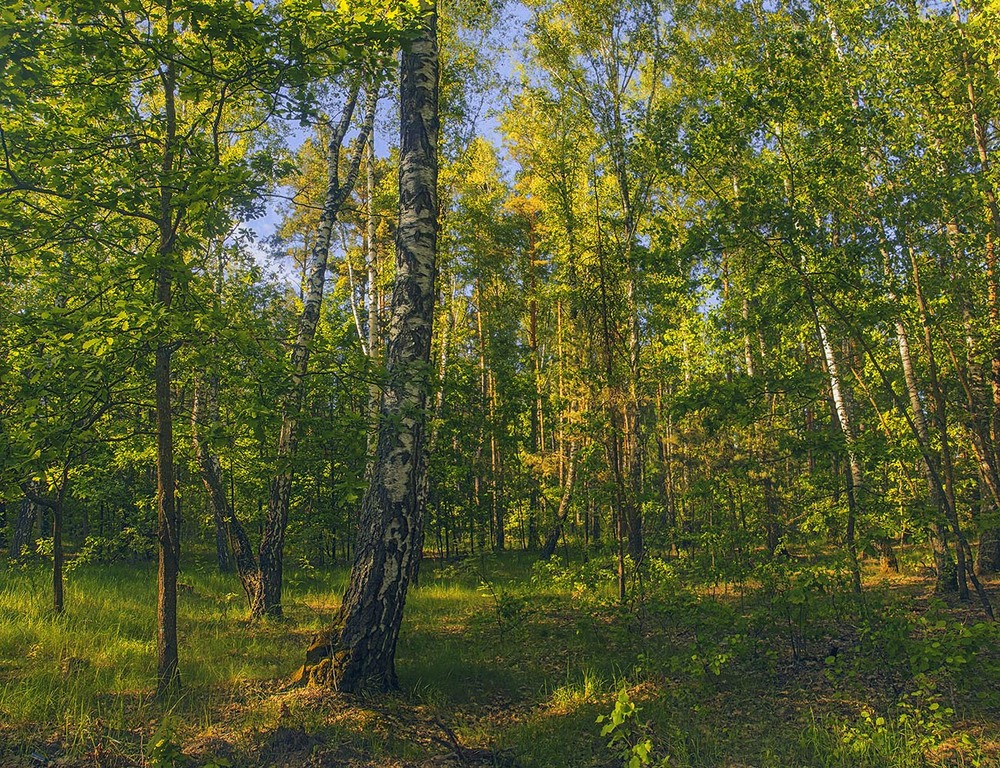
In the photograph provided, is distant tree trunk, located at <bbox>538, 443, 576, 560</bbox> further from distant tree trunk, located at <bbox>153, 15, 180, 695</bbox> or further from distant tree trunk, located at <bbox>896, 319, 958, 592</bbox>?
distant tree trunk, located at <bbox>153, 15, 180, 695</bbox>

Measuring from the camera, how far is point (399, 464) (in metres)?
5.18

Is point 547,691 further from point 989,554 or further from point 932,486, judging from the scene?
point 989,554

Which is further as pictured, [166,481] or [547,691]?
[547,691]

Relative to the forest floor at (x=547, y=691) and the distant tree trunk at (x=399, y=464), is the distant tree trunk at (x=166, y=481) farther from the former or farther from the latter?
the distant tree trunk at (x=399, y=464)

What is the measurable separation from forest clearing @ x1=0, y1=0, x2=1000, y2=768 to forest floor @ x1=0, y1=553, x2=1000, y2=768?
40 mm

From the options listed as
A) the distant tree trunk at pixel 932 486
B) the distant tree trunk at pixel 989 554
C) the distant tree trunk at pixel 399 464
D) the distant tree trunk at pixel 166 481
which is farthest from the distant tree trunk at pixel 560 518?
the distant tree trunk at pixel 166 481

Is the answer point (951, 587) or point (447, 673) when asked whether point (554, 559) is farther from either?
point (951, 587)

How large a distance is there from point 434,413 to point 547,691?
2852 mm

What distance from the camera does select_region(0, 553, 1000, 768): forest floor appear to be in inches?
165

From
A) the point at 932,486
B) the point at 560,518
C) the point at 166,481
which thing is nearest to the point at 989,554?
the point at 932,486

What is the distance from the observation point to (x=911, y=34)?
806 cm

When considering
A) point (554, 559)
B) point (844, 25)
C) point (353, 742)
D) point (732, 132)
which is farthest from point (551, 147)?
point (353, 742)

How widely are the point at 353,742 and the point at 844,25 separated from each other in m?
10.5

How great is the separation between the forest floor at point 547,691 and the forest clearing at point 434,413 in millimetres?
40
